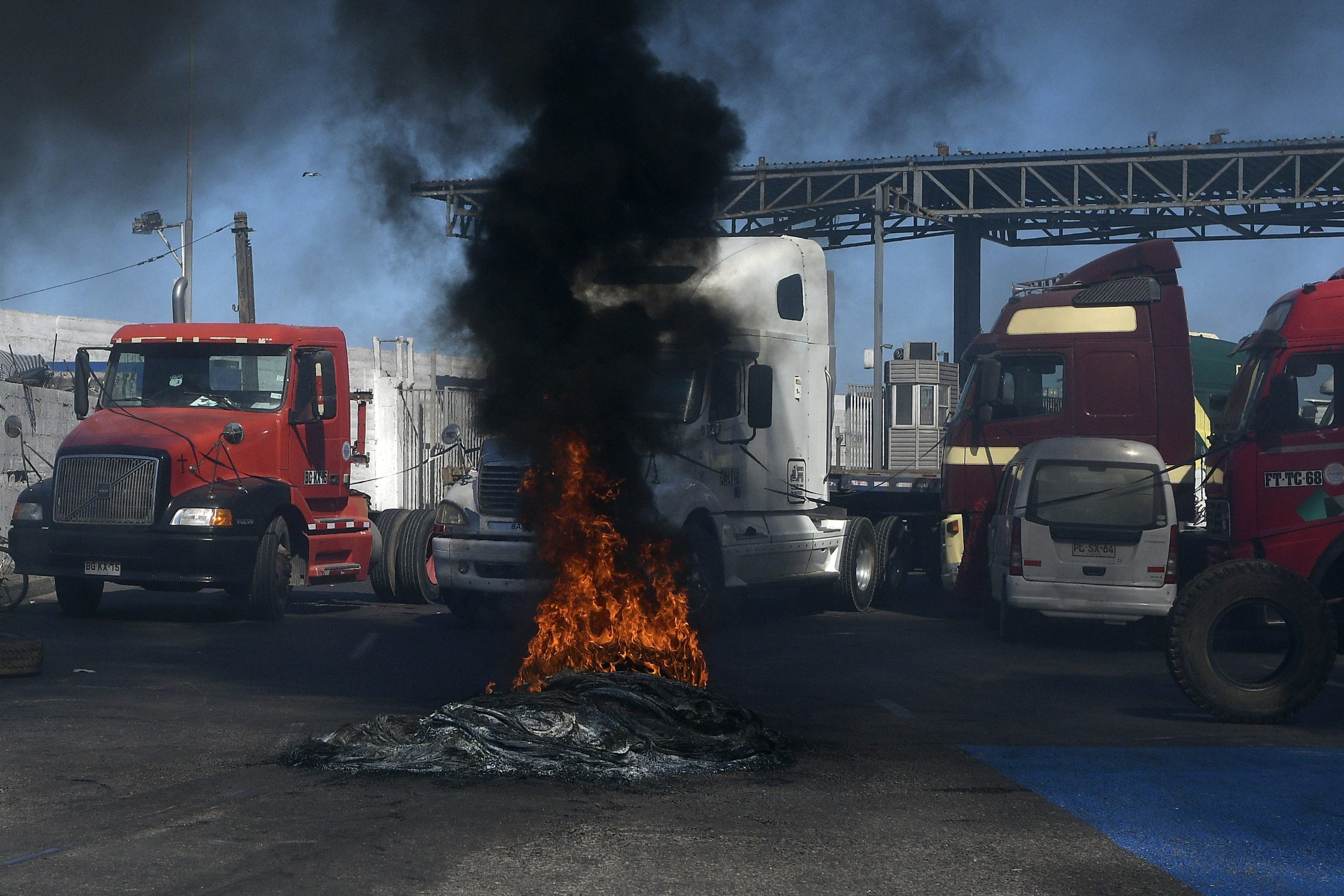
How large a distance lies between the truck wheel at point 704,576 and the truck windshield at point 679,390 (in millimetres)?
1122

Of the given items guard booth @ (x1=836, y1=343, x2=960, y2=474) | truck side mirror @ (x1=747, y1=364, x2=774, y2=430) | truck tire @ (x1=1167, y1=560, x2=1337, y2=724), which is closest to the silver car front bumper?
truck side mirror @ (x1=747, y1=364, x2=774, y2=430)

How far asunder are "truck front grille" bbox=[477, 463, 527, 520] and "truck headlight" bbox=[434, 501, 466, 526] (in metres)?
0.27

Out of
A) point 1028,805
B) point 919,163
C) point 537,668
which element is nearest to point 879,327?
point 919,163

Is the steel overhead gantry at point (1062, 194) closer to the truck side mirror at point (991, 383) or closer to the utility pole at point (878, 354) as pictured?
the utility pole at point (878, 354)

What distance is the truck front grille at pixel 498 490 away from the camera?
12.9 meters

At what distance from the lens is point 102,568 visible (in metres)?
13.7

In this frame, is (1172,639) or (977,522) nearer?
(1172,639)

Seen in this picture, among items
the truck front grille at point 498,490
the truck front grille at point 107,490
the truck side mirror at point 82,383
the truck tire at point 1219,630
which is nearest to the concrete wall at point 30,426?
the truck side mirror at point 82,383

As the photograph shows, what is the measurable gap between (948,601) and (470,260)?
36.4ft

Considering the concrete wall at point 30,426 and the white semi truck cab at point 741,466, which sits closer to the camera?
the white semi truck cab at point 741,466

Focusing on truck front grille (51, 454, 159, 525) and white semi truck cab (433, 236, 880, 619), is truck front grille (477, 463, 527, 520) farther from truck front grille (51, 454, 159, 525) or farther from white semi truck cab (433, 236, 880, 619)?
truck front grille (51, 454, 159, 525)

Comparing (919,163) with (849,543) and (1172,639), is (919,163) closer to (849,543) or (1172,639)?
(849,543)

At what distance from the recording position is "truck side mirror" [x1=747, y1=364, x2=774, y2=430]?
46.3 feet

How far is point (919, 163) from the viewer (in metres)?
32.6
